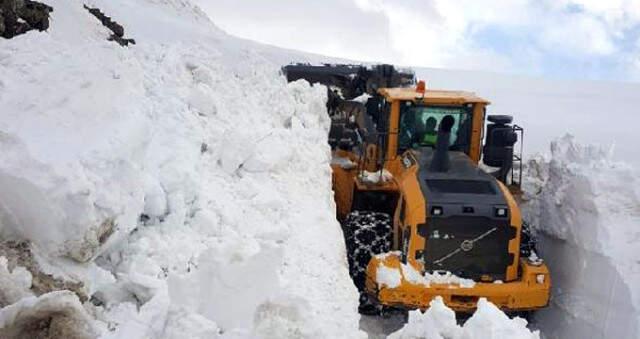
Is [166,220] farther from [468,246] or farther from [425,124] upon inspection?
[425,124]

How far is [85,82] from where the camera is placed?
4.56 meters

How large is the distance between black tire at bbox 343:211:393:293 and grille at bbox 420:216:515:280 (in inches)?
26.6

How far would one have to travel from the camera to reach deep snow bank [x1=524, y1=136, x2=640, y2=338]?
19.8 feet

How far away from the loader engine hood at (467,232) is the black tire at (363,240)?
26.5 inches

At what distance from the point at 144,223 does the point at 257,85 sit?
4.37 m

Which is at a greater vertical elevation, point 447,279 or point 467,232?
point 467,232

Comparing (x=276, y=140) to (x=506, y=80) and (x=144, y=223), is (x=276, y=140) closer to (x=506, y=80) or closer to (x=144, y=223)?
(x=144, y=223)

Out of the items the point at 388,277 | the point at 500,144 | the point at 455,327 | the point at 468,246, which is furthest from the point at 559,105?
the point at 455,327

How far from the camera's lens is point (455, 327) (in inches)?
163

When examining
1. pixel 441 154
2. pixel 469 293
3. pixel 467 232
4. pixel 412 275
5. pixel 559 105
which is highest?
pixel 441 154

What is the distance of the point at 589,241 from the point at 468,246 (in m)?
1.16

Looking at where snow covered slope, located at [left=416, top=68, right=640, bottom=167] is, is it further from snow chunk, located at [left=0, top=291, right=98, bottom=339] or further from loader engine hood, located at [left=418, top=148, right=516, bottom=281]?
snow chunk, located at [left=0, top=291, right=98, bottom=339]

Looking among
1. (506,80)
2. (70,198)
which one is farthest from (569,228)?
(506,80)

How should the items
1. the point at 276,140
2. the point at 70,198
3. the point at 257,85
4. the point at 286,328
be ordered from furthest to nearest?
1. the point at 257,85
2. the point at 276,140
3. the point at 70,198
4. the point at 286,328
